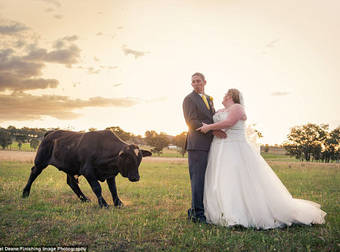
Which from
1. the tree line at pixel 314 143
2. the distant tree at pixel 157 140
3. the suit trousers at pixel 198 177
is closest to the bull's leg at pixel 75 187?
the suit trousers at pixel 198 177

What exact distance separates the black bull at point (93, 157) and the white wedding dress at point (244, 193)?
88.9 inches

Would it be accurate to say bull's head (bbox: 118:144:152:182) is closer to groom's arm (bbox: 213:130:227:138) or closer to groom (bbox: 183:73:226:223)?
groom (bbox: 183:73:226:223)

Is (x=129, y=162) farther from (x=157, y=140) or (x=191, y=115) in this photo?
(x=157, y=140)

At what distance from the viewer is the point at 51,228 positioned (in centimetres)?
532

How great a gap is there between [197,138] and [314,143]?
83422mm

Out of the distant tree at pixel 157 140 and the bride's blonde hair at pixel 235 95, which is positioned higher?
the bride's blonde hair at pixel 235 95

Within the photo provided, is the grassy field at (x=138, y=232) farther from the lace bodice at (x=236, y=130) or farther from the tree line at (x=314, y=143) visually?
the tree line at (x=314, y=143)

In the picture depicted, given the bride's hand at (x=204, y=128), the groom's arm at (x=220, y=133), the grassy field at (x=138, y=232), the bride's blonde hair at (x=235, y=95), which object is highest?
the bride's blonde hair at (x=235, y=95)

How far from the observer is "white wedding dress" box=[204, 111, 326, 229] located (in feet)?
18.0

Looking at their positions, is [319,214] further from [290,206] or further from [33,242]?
[33,242]

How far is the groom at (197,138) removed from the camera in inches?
239

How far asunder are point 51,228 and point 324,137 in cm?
8844

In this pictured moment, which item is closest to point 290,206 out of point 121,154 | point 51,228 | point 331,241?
point 331,241

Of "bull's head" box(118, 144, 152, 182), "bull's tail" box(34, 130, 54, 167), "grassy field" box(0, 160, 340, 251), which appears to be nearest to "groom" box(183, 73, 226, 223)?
"grassy field" box(0, 160, 340, 251)
